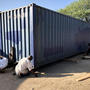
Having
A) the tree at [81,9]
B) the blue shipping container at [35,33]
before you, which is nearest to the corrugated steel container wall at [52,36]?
the blue shipping container at [35,33]

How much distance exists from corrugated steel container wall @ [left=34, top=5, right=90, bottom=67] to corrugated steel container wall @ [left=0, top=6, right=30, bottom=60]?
476 millimetres

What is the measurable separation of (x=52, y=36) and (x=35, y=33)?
1286 mm

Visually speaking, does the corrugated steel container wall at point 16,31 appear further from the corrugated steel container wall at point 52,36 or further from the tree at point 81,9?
the tree at point 81,9

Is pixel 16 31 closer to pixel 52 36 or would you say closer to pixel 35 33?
pixel 35 33

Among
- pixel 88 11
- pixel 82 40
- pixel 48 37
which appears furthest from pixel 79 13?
pixel 48 37

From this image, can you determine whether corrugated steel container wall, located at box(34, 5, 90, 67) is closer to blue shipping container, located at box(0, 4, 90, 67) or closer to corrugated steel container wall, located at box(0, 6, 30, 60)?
blue shipping container, located at box(0, 4, 90, 67)

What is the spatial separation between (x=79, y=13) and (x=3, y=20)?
17538 millimetres

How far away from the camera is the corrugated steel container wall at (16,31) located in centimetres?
467

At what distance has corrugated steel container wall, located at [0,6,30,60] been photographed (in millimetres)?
4668

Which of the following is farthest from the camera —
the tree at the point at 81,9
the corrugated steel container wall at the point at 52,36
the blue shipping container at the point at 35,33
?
the tree at the point at 81,9

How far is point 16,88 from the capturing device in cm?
314

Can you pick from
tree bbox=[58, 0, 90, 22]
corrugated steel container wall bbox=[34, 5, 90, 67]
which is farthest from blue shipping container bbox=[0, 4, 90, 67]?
tree bbox=[58, 0, 90, 22]

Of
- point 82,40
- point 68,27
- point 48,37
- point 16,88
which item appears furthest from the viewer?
point 82,40

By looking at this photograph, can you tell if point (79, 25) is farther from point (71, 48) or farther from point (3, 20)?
point (3, 20)
